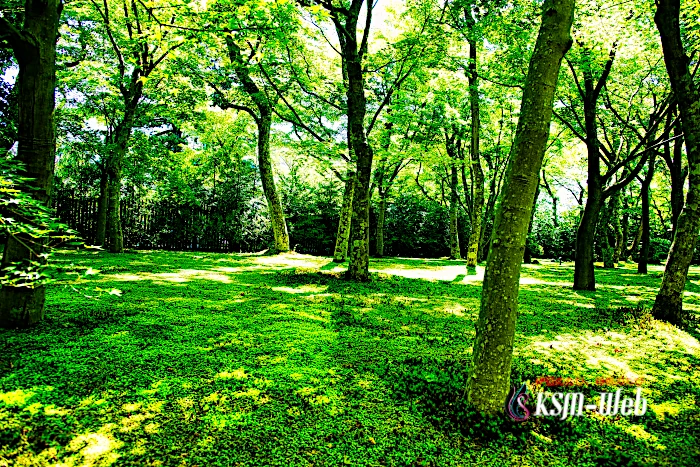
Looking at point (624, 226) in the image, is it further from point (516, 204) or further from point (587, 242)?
point (516, 204)

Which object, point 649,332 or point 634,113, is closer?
point 649,332

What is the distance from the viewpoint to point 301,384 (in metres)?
3.45

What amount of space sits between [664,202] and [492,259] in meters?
32.3

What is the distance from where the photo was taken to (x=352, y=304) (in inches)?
260

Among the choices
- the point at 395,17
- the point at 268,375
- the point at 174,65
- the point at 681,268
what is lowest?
the point at 268,375

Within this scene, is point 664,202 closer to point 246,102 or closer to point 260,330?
point 246,102

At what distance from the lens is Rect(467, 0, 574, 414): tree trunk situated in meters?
2.79

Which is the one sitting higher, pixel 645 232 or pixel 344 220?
pixel 645 232

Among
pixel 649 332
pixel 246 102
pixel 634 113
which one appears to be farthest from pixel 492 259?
pixel 634 113

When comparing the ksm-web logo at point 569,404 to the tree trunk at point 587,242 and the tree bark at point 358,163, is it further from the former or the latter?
the tree trunk at point 587,242

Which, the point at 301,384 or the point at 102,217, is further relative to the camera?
the point at 102,217

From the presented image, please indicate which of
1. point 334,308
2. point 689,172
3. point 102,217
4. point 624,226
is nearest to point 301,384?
point 334,308

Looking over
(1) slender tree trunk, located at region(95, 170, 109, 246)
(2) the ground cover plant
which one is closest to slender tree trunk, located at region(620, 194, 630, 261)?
(2) the ground cover plant

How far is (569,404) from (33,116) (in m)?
6.12
